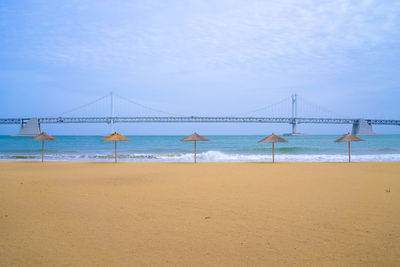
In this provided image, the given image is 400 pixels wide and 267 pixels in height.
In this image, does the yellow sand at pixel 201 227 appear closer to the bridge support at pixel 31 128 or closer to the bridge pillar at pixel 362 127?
the bridge support at pixel 31 128

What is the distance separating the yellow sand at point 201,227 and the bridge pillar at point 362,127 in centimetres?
4415

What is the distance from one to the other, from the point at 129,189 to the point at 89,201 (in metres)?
1.10

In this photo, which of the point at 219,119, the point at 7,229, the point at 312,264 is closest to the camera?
the point at 312,264

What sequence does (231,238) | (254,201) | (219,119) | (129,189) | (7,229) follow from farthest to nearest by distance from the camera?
(219,119), (129,189), (254,201), (7,229), (231,238)

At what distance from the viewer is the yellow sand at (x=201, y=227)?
85.6 inches

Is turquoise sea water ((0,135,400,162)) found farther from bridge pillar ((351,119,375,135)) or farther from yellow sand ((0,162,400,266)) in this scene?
bridge pillar ((351,119,375,135))

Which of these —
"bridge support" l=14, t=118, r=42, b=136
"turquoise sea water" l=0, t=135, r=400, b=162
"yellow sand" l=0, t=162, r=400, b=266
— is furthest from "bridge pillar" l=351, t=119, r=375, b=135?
"bridge support" l=14, t=118, r=42, b=136

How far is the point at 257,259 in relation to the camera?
2.14 meters

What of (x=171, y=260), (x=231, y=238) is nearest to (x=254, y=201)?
(x=231, y=238)

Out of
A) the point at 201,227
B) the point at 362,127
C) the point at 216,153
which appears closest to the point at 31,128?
the point at 216,153

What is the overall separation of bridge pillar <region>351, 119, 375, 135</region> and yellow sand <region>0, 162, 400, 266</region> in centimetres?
4415

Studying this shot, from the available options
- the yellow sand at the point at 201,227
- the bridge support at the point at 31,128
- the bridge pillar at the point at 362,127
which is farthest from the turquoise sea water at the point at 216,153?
the bridge pillar at the point at 362,127

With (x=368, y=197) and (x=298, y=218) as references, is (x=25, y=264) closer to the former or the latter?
(x=298, y=218)

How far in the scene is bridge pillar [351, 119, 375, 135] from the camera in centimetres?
4366
